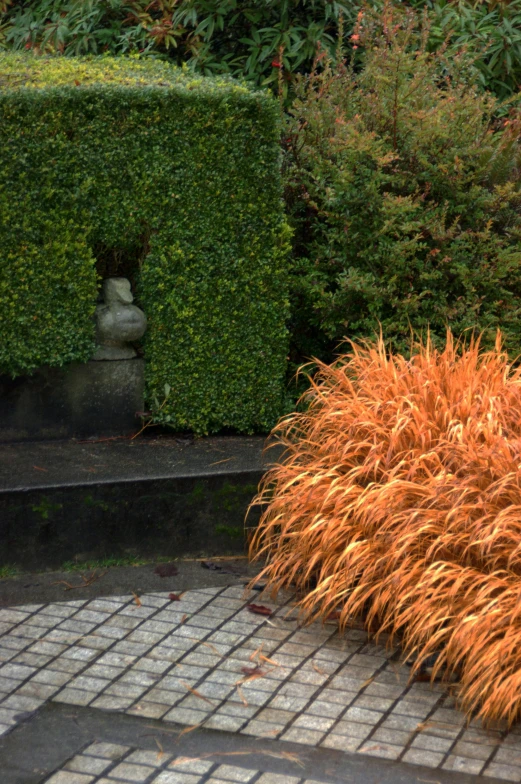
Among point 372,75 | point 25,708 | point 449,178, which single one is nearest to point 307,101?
point 372,75

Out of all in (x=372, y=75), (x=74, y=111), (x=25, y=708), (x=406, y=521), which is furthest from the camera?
(x=372, y=75)

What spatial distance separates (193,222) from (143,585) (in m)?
1.79

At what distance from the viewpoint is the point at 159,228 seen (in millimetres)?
4809

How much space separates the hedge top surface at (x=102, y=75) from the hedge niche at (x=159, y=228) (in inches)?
0.8

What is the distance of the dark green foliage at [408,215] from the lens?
501cm

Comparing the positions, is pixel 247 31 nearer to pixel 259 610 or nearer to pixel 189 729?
pixel 259 610

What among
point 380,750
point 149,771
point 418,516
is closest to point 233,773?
point 149,771

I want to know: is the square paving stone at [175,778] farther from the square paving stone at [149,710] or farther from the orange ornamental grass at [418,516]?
the orange ornamental grass at [418,516]

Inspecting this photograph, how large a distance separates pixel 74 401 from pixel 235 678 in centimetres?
192

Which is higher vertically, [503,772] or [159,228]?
[159,228]

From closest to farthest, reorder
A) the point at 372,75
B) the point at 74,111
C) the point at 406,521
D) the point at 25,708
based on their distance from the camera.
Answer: the point at 25,708, the point at 406,521, the point at 74,111, the point at 372,75

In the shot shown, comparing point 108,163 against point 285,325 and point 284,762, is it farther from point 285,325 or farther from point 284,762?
point 284,762

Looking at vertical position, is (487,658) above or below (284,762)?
above

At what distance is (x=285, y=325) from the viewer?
17.4 feet
